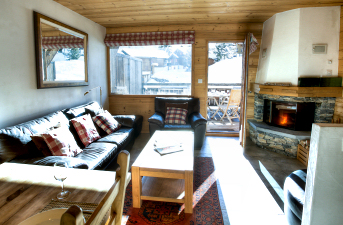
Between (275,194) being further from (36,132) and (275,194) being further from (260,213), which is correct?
(36,132)

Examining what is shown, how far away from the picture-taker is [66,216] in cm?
46

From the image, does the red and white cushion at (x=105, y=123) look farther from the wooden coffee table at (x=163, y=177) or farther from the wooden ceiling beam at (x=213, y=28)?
the wooden ceiling beam at (x=213, y=28)

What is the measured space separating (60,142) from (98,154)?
441 mm

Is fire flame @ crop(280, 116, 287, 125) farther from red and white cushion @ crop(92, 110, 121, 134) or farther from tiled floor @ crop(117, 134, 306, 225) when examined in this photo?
red and white cushion @ crop(92, 110, 121, 134)

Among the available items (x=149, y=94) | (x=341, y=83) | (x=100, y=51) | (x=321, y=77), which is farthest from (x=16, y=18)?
(x=341, y=83)

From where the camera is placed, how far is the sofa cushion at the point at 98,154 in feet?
7.84

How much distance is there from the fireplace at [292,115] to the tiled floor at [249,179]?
0.59 meters

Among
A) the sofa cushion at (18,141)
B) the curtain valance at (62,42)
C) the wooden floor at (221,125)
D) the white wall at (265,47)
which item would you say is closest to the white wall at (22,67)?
the curtain valance at (62,42)

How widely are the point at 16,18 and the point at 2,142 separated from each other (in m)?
1.48

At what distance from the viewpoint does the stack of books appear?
253 centimetres

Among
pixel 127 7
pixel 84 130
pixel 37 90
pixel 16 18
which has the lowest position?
pixel 84 130

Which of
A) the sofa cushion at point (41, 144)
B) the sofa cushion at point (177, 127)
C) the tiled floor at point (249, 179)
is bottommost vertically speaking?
the tiled floor at point (249, 179)

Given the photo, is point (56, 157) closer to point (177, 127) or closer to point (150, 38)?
point (177, 127)

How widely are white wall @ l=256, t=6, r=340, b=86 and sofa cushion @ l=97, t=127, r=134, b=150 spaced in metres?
2.80
